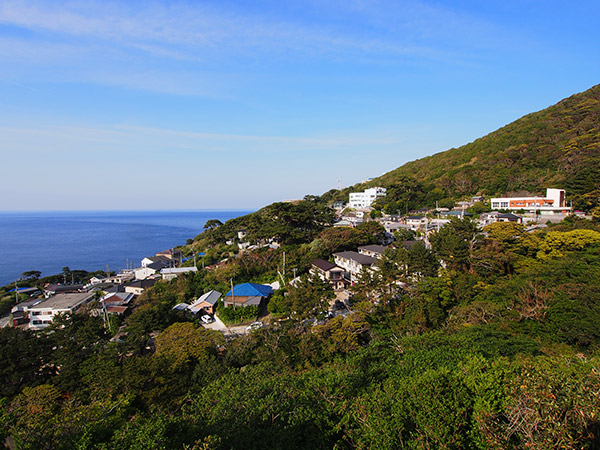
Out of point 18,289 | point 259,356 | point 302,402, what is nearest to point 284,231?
point 259,356

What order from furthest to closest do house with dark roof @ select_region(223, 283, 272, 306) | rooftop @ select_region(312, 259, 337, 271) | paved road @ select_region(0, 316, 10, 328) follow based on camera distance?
1. paved road @ select_region(0, 316, 10, 328)
2. rooftop @ select_region(312, 259, 337, 271)
3. house with dark roof @ select_region(223, 283, 272, 306)

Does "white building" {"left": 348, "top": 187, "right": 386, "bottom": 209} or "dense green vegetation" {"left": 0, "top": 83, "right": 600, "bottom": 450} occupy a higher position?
"white building" {"left": 348, "top": 187, "right": 386, "bottom": 209}

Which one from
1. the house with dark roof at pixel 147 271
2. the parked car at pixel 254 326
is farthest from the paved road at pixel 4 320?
the parked car at pixel 254 326

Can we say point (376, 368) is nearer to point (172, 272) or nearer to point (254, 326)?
point (254, 326)


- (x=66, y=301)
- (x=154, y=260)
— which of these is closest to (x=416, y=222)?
(x=154, y=260)

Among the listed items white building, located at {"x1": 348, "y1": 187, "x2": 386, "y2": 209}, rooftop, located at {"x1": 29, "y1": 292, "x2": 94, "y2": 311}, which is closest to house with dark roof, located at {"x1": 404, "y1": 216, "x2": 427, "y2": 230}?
white building, located at {"x1": 348, "y1": 187, "x2": 386, "y2": 209}

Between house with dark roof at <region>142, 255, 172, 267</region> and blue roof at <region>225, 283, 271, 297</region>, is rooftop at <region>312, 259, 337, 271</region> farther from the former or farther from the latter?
house with dark roof at <region>142, 255, 172, 267</region>
